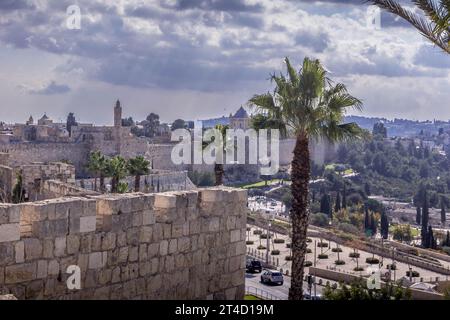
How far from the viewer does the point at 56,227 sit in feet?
23.3

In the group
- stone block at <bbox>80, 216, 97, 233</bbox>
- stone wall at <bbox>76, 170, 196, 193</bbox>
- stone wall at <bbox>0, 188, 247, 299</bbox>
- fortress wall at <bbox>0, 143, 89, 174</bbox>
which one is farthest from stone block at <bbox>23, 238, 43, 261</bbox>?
fortress wall at <bbox>0, 143, 89, 174</bbox>

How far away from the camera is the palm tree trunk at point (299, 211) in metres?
12.0

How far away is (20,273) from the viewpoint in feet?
22.4

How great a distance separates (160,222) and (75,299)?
1449 mm

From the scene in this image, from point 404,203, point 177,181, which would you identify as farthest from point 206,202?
point 404,203

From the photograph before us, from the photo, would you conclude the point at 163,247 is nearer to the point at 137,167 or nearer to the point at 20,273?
the point at 20,273

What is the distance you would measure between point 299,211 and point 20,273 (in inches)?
242

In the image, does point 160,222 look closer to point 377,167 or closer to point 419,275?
point 419,275

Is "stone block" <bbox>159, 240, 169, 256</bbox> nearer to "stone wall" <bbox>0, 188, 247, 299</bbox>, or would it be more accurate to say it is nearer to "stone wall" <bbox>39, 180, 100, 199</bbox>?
"stone wall" <bbox>0, 188, 247, 299</bbox>

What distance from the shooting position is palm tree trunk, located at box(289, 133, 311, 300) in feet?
39.3

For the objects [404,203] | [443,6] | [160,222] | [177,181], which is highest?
[443,6]

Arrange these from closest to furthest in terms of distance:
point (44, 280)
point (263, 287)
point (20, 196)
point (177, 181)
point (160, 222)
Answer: point (44, 280), point (160, 222), point (20, 196), point (263, 287), point (177, 181)

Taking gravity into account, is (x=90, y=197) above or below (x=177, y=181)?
above

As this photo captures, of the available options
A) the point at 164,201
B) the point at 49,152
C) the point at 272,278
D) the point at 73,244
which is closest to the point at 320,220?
the point at 49,152
